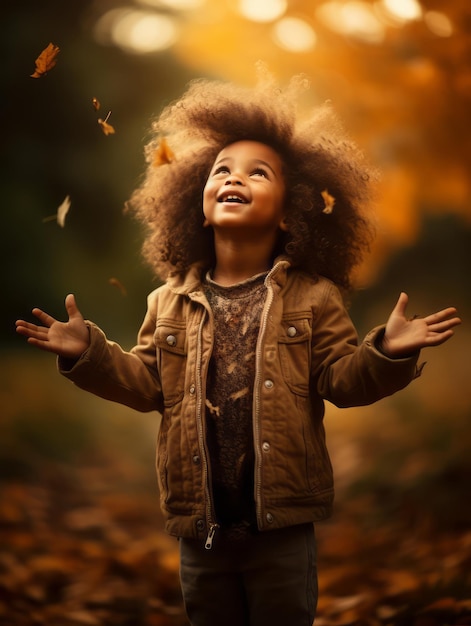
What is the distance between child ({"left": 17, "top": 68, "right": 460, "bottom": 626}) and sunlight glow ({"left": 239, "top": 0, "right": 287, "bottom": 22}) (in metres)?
0.60

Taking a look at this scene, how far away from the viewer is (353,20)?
2.11 meters

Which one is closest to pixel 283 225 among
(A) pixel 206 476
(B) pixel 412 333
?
(B) pixel 412 333

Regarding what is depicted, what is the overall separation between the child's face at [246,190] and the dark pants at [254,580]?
0.54 meters

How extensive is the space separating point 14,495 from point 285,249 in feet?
3.46

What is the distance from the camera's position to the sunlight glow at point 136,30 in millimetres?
2137

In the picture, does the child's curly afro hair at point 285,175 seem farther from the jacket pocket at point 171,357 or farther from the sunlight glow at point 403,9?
the sunlight glow at point 403,9

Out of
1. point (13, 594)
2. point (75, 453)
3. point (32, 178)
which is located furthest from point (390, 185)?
point (13, 594)

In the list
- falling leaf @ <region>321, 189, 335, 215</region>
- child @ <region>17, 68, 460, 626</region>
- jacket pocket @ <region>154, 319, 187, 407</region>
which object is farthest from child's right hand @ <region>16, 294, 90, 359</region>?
falling leaf @ <region>321, 189, 335, 215</region>

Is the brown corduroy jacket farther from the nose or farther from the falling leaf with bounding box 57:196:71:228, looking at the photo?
the falling leaf with bounding box 57:196:71:228

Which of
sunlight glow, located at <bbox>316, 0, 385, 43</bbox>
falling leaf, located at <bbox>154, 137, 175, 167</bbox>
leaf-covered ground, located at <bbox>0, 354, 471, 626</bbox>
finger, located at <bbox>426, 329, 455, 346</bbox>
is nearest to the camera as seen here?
finger, located at <bbox>426, 329, 455, 346</bbox>

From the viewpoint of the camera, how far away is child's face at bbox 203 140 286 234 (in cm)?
146

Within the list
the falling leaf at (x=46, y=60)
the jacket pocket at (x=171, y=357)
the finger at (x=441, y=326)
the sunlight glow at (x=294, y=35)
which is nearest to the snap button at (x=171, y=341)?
the jacket pocket at (x=171, y=357)

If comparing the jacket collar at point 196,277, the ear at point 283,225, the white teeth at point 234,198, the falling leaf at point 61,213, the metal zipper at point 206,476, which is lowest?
the metal zipper at point 206,476

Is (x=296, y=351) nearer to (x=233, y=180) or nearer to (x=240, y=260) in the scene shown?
(x=240, y=260)
